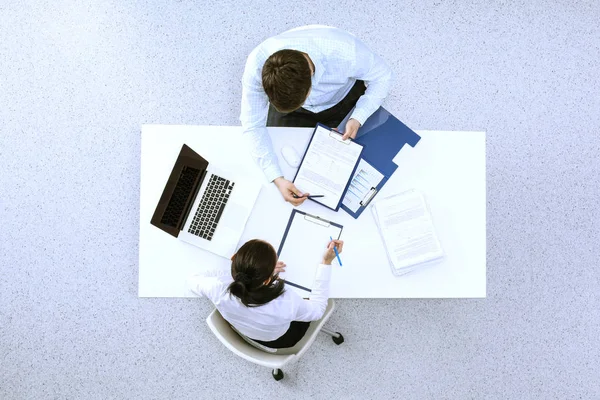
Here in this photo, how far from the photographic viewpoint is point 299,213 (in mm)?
1519

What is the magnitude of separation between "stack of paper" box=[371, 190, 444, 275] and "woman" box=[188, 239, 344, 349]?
162 mm

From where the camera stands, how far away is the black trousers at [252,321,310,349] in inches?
66.4

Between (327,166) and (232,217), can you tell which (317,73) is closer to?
(327,166)

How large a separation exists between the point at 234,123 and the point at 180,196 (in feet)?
2.68

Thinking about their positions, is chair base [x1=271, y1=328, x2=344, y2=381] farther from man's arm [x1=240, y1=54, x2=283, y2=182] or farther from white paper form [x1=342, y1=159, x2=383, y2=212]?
man's arm [x1=240, y1=54, x2=283, y2=182]

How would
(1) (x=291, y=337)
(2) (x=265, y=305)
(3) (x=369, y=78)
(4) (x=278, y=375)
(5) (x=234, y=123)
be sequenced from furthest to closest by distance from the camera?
1. (5) (x=234, y=123)
2. (4) (x=278, y=375)
3. (1) (x=291, y=337)
4. (3) (x=369, y=78)
5. (2) (x=265, y=305)

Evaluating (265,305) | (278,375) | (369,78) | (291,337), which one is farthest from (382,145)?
(278,375)

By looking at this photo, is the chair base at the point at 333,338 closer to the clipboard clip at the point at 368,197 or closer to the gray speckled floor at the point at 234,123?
the gray speckled floor at the point at 234,123

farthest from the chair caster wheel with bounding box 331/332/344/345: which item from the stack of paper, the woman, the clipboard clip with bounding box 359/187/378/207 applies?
the clipboard clip with bounding box 359/187/378/207

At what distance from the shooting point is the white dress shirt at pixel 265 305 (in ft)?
4.70

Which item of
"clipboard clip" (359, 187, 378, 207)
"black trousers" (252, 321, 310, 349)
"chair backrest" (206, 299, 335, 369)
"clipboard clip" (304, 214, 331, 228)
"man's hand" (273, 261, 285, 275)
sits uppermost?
"clipboard clip" (359, 187, 378, 207)

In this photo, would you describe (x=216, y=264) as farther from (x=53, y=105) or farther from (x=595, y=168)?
(x=595, y=168)

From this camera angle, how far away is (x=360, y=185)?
4.96 ft

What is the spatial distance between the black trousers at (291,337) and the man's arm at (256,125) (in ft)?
1.97
